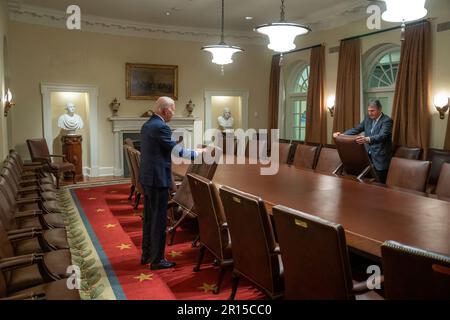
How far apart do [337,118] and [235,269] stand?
204 inches

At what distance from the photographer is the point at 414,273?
131 centimetres

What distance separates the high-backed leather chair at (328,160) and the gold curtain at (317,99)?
291cm

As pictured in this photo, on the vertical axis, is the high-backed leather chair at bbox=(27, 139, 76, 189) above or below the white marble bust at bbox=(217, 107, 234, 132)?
below

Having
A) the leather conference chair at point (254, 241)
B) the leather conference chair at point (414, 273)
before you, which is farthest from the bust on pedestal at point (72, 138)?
the leather conference chair at point (414, 273)

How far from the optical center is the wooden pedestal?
7.34m

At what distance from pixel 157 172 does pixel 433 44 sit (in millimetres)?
4573

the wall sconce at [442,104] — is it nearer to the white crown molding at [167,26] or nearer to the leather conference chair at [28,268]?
the white crown molding at [167,26]

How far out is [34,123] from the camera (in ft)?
23.8

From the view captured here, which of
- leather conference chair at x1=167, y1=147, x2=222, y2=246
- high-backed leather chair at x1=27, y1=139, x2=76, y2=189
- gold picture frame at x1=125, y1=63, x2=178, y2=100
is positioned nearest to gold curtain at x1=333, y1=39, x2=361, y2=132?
gold picture frame at x1=125, y1=63, x2=178, y2=100

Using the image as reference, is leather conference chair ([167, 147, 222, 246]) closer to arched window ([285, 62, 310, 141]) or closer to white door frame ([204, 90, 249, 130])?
white door frame ([204, 90, 249, 130])

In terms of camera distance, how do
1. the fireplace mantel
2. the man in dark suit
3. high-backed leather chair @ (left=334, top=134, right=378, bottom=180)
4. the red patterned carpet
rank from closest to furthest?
the red patterned carpet, high-backed leather chair @ (left=334, top=134, right=378, bottom=180), the man in dark suit, the fireplace mantel

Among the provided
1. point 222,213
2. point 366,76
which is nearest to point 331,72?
point 366,76

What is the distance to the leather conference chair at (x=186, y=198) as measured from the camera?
3.49m

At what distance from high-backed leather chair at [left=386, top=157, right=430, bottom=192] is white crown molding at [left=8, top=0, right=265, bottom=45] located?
598cm
